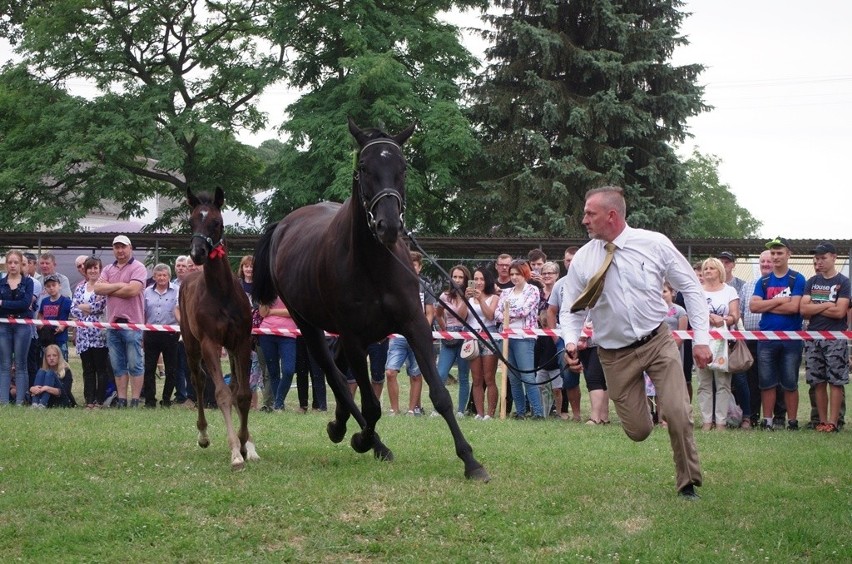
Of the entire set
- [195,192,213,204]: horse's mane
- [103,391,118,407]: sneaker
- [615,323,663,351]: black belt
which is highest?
[195,192,213,204]: horse's mane

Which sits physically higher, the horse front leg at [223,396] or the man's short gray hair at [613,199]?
the man's short gray hair at [613,199]

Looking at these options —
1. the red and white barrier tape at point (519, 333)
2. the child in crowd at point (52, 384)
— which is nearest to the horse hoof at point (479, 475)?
the red and white barrier tape at point (519, 333)

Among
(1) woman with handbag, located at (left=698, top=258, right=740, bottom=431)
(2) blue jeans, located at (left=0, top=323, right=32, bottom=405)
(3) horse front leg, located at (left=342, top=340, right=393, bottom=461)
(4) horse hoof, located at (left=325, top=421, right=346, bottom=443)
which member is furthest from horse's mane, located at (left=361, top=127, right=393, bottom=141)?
(2) blue jeans, located at (left=0, top=323, right=32, bottom=405)

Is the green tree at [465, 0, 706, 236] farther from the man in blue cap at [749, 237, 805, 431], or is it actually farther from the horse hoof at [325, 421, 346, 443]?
the horse hoof at [325, 421, 346, 443]

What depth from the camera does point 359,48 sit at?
35.4 m

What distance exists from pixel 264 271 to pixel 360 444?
2834mm

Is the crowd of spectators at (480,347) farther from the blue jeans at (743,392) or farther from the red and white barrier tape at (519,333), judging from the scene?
the red and white barrier tape at (519,333)

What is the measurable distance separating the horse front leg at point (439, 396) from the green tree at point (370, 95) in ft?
82.0

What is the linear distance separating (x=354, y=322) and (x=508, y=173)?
2962cm

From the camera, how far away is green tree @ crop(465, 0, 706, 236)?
1438 inches

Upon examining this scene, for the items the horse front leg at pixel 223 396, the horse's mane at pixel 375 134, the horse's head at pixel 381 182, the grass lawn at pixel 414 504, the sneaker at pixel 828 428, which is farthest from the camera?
the sneaker at pixel 828 428

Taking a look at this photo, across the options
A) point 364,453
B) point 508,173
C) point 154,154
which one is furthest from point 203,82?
point 364,453

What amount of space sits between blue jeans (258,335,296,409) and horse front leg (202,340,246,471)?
528 cm

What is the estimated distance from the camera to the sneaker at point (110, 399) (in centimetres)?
1631
